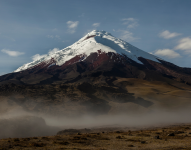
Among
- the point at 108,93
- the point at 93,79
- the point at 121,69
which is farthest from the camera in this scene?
the point at 121,69

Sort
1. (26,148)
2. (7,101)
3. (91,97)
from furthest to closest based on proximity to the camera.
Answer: (91,97), (7,101), (26,148)

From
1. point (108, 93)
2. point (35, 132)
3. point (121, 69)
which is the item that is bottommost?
point (35, 132)

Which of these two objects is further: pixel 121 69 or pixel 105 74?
pixel 121 69

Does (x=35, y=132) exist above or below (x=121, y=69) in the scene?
below

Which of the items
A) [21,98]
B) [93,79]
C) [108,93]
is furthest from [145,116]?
[93,79]

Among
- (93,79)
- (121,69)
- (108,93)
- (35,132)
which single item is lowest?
(35,132)

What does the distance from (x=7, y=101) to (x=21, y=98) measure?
21.4 feet

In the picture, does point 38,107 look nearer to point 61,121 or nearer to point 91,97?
point 61,121

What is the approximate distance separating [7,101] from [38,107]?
14.3m

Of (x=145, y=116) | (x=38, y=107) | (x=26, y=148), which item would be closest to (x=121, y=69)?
(x=145, y=116)

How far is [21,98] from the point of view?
86188mm

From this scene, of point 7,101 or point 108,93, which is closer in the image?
point 7,101

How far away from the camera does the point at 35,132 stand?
161 feet

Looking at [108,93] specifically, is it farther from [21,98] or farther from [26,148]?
[26,148]
